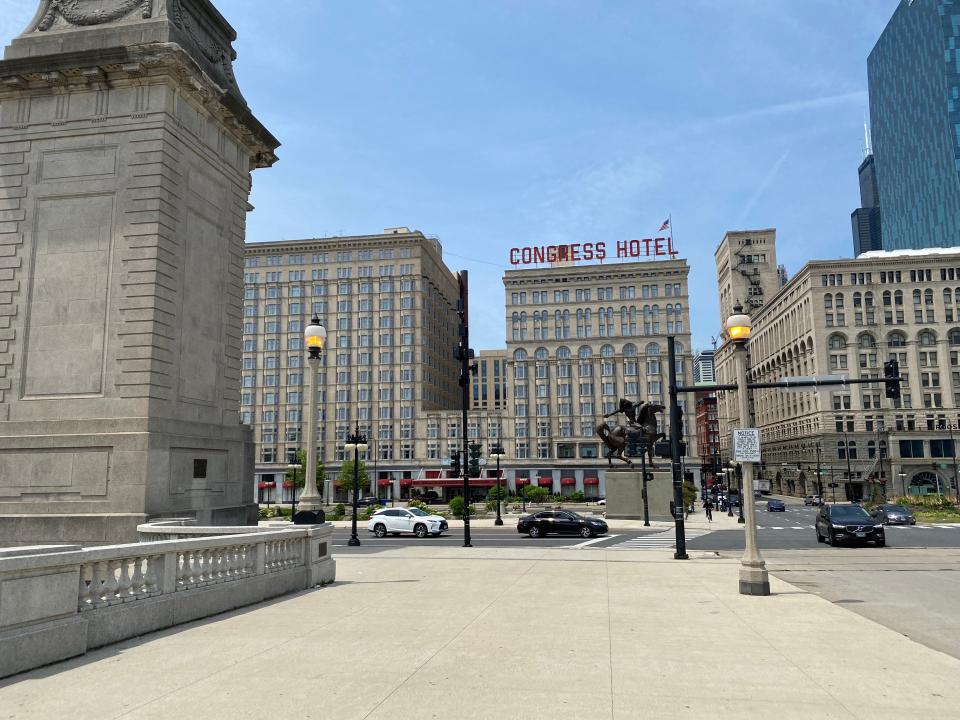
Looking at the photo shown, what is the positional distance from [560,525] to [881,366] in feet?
319

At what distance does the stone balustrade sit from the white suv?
21.9m

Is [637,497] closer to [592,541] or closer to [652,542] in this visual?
[592,541]

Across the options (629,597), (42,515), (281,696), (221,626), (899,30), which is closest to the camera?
(281,696)

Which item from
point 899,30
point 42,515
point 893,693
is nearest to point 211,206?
point 42,515

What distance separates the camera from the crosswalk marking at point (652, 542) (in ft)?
93.6

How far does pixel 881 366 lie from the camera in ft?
367

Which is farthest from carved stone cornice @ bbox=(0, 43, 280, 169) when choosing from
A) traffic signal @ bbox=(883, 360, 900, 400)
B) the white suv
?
the white suv

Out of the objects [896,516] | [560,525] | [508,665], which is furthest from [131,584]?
[896,516]

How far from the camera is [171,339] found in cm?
1883

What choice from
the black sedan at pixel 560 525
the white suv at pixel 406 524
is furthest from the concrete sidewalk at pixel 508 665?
the white suv at pixel 406 524

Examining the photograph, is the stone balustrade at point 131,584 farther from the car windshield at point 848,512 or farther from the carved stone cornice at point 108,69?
the car windshield at point 848,512

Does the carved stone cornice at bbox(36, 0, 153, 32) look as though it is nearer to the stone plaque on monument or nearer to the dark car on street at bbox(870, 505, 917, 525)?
the stone plaque on monument

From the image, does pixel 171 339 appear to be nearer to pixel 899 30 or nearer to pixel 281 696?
pixel 281 696

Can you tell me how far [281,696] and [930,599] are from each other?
1436 cm
